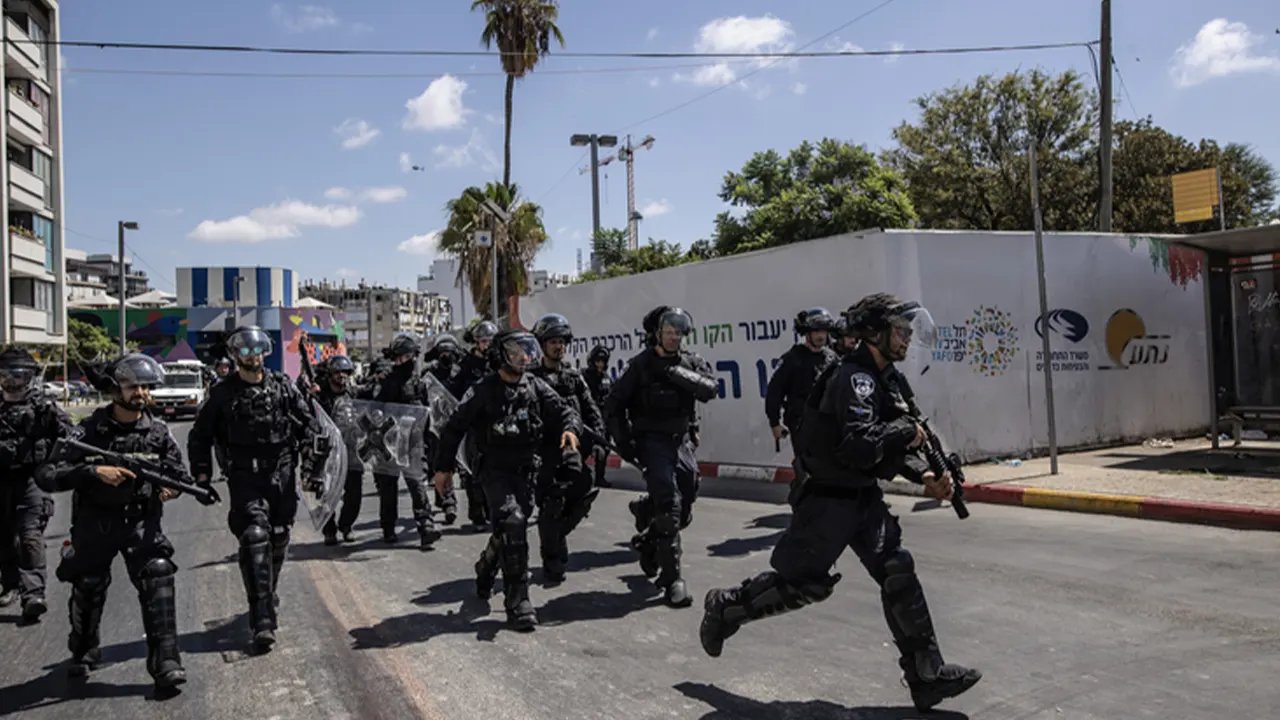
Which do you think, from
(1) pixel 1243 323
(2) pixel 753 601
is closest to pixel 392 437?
(2) pixel 753 601

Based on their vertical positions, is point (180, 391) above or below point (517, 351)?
above

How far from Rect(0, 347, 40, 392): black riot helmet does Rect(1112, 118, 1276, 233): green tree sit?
28.7 m

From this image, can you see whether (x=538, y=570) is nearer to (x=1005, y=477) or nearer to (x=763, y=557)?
(x=763, y=557)

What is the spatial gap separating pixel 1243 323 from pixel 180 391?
29.8 meters

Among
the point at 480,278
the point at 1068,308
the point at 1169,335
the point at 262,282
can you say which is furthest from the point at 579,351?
the point at 262,282

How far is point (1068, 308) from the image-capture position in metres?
12.2

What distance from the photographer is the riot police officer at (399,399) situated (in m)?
8.41

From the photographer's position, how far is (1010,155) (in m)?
29.7

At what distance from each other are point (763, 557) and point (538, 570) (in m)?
1.71

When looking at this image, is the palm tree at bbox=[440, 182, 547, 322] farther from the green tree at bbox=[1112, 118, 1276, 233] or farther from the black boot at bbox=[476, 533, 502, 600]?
the black boot at bbox=[476, 533, 502, 600]

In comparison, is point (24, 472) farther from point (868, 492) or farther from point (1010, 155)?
point (1010, 155)

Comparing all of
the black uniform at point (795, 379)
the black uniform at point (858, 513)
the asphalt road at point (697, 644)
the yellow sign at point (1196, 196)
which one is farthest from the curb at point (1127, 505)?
the yellow sign at point (1196, 196)

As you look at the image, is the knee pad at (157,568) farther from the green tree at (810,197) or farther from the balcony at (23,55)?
the balcony at (23,55)

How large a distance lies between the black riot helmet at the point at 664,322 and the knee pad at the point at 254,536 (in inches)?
106
